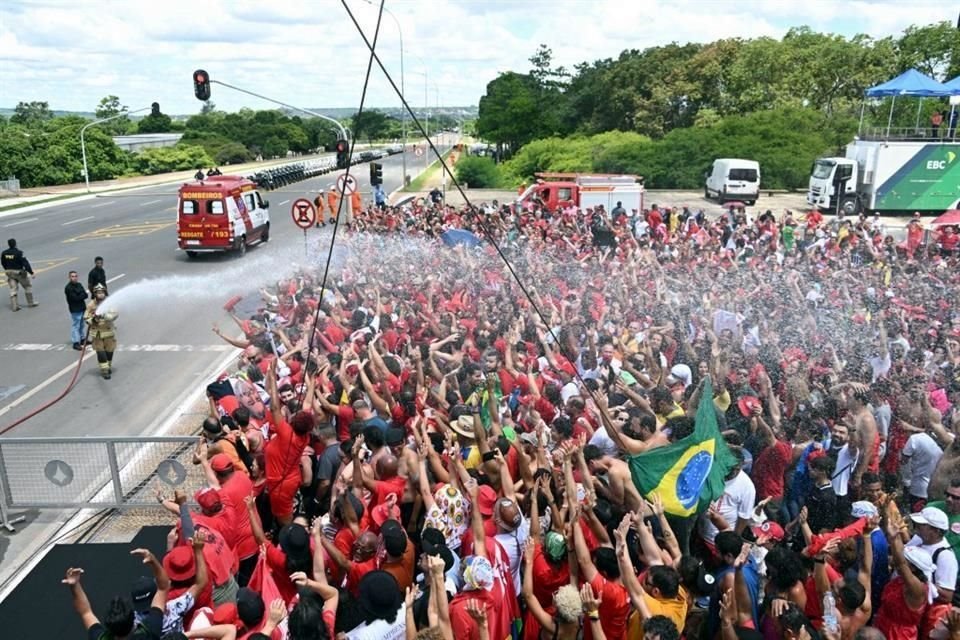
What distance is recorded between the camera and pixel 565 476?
172 inches

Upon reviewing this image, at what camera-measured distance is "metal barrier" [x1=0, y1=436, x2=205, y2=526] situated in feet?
20.9

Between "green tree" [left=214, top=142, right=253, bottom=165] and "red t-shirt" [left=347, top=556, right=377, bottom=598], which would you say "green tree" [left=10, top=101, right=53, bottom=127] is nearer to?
"green tree" [left=214, top=142, right=253, bottom=165]

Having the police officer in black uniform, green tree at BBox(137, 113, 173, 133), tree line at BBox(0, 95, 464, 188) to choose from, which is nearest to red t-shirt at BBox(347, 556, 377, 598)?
the police officer in black uniform

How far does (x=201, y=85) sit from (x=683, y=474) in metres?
19.6

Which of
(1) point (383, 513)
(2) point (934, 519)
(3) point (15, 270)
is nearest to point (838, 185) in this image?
(3) point (15, 270)

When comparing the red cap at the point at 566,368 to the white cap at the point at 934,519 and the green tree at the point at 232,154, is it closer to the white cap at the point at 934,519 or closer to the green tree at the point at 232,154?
the white cap at the point at 934,519

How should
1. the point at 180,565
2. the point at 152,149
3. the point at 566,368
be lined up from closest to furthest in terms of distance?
1. the point at 180,565
2. the point at 566,368
3. the point at 152,149

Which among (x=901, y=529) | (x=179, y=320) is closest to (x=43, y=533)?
(x=901, y=529)

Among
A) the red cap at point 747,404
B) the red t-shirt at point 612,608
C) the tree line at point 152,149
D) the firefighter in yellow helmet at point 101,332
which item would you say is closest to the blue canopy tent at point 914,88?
the tree line at point 152,149

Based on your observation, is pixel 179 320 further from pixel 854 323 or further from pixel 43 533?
pixel 854 323

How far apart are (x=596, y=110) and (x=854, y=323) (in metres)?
52.9

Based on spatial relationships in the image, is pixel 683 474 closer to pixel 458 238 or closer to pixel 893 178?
pixel 458 238

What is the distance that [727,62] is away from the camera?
49.7 metres

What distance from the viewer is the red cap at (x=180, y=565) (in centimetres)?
385
